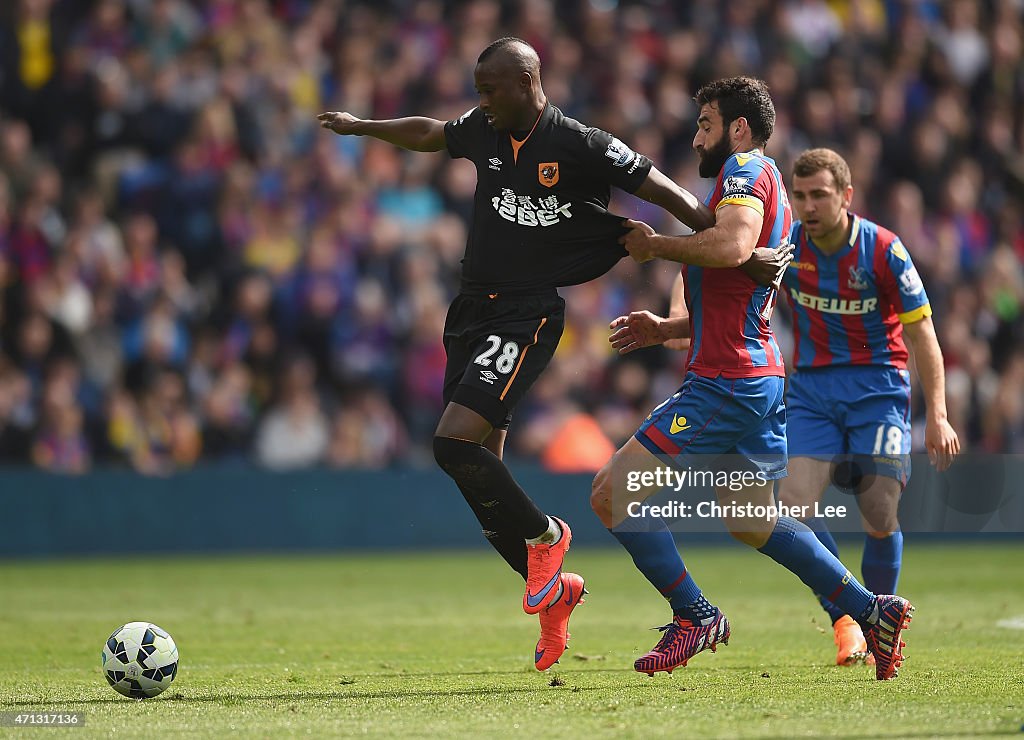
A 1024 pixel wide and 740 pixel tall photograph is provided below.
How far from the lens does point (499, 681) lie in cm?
716

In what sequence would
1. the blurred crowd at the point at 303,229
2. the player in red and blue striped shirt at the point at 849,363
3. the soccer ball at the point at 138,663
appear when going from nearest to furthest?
the soccer ball at the point at 138,663 → the player in red and blue striped shirt at the point at 849,363 → the blurred crowd at the point at 303,229

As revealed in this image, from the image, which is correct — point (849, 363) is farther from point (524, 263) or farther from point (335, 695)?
point (335, 695)

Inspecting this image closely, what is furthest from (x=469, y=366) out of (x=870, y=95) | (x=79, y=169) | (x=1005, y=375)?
(x=870, y=95)

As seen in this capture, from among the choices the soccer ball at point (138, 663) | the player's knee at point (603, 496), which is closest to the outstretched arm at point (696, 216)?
the player's knee at point (603, 496)

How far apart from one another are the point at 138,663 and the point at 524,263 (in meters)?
2.57

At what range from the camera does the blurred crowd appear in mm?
14609

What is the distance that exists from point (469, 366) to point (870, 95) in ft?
45.2

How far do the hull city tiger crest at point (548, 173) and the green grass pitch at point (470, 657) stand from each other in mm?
2369

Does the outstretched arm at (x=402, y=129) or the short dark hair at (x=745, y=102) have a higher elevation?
the short dark hair at (x=745, y=102)

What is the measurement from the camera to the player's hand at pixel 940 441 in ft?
24.0

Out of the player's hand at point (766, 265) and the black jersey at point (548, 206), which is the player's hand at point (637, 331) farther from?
the player's hand at point (766, 265)

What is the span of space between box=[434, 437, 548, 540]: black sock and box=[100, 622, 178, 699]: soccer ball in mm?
1525

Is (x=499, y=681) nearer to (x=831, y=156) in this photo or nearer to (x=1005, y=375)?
(x=831, y=156)

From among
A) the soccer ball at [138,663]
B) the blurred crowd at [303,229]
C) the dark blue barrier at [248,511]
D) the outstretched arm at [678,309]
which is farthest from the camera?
the blurred crowd at [303,229]
